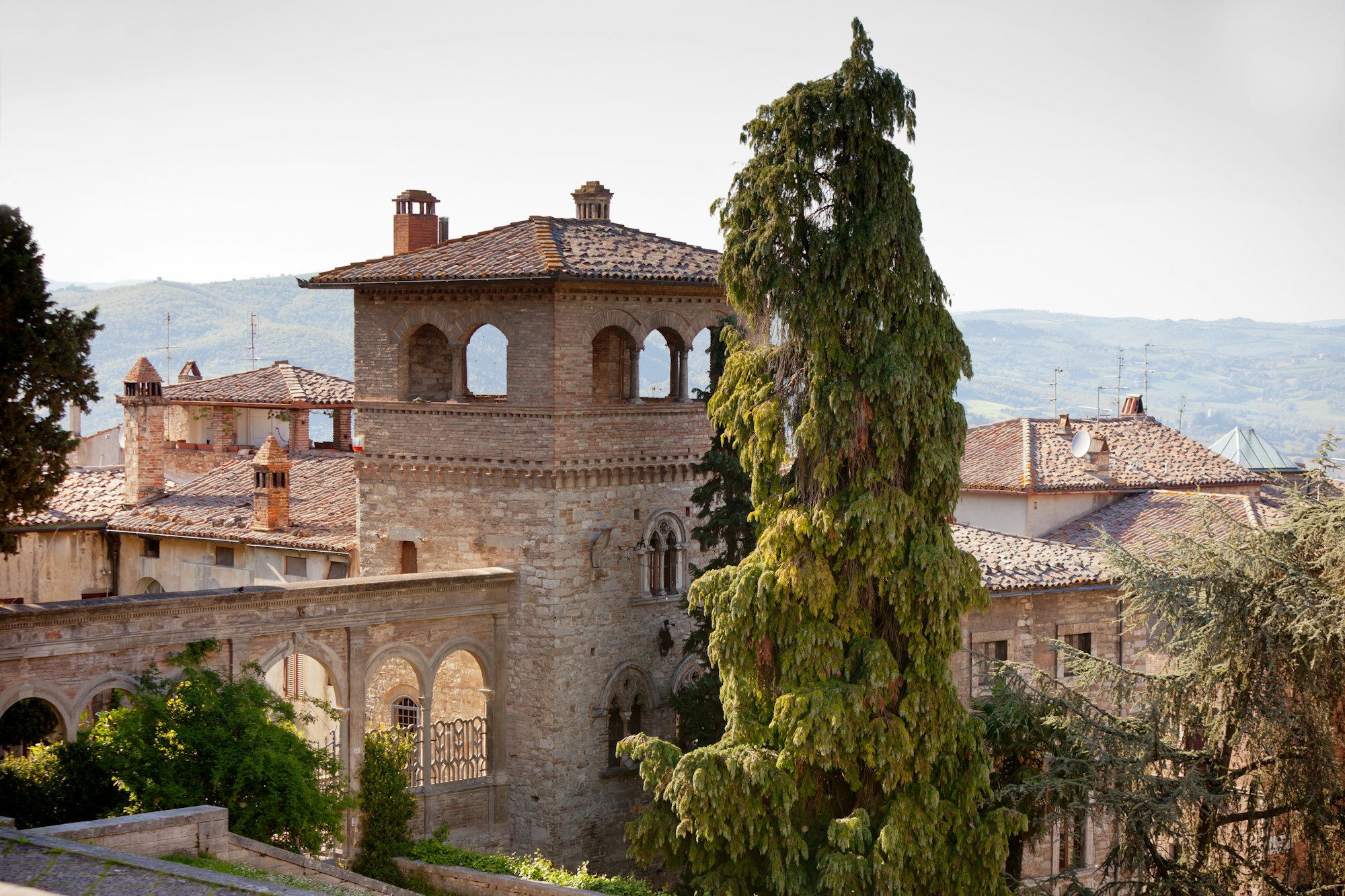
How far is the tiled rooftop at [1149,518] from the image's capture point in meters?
30.7

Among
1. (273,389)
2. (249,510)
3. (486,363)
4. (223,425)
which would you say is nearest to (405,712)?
(249,510)

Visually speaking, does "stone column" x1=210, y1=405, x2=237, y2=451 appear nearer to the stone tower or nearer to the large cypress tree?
the stone tower

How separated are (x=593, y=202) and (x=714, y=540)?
24.2 ft

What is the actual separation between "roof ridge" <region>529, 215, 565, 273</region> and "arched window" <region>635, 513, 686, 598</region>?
441 centimetres

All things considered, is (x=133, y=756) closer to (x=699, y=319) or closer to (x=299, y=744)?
(x=299, y=744)

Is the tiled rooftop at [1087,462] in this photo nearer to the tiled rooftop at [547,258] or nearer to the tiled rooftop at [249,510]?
the tiled rooftop at [547,258]

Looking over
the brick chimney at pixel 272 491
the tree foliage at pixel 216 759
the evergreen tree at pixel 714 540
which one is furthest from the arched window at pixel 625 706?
the brick chimney at pixel 272 491

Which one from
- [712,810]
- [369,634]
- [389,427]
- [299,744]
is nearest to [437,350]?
[389,427]

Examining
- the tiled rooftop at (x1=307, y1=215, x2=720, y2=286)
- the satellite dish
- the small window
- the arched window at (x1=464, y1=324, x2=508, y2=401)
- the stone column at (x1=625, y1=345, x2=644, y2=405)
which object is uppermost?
the arched window at (x1=464, y1=324, x2=508, y2=401)

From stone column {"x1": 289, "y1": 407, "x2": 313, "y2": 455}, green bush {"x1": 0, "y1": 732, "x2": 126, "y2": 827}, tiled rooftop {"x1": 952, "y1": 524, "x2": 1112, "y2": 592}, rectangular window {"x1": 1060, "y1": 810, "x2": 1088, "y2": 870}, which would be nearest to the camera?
green bush {"x1": 0, "y1": 732, "x2": 126, "y2": 827}

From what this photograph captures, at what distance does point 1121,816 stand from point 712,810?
5.74 metres

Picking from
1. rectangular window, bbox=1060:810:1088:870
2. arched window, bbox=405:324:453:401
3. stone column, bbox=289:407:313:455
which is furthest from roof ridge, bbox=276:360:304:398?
rectangular window, bbox=1060:810:1088:870

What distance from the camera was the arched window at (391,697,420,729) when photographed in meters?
24.2

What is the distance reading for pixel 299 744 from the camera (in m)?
19.1
